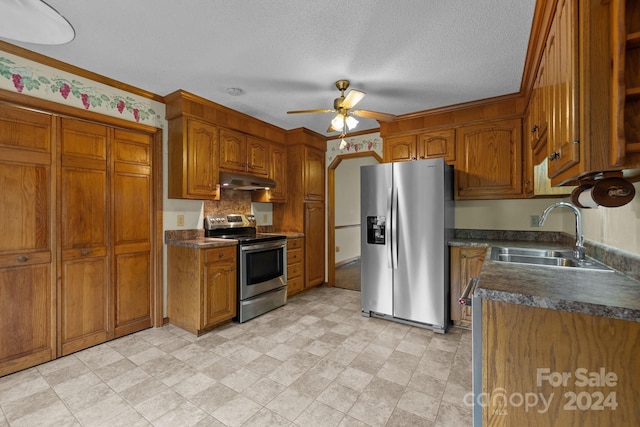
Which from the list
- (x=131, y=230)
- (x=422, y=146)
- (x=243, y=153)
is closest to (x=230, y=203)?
(x=243, y=153)

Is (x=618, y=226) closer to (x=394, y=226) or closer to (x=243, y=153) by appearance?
(x=394, y=226)

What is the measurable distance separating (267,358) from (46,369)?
1.67 metres

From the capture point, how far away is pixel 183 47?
6.83 feet

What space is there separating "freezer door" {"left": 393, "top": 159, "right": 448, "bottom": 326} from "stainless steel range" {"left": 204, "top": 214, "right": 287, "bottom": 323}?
1.42m

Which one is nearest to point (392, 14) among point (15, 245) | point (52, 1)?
point (52, 1)

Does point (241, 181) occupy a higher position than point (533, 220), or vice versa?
point (241, 181)

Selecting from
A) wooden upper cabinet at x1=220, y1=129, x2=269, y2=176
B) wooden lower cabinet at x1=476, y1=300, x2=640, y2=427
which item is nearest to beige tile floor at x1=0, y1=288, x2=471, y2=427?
wooden lower cabinet at x1=476, y1=300, x2=640, y2=427

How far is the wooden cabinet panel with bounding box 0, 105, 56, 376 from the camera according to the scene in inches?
82.7

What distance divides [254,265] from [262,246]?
234mm

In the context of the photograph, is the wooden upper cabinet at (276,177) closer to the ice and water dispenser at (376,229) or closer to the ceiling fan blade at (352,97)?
the ice and water dispenser at (376,229)

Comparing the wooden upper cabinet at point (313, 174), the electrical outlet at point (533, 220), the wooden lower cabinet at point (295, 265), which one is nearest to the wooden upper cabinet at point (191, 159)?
the wooden lower cabinet at point (295, 265)

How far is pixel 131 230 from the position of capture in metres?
2.81

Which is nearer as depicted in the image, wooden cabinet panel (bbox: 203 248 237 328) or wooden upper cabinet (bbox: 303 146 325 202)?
wooden cabinet panel (bbox: 203 248 237 328)

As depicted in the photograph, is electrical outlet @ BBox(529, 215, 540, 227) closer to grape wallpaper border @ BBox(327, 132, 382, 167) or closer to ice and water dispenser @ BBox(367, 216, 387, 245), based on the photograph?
ice and water dispenser @ BBox(367, 216, 387, 245)
